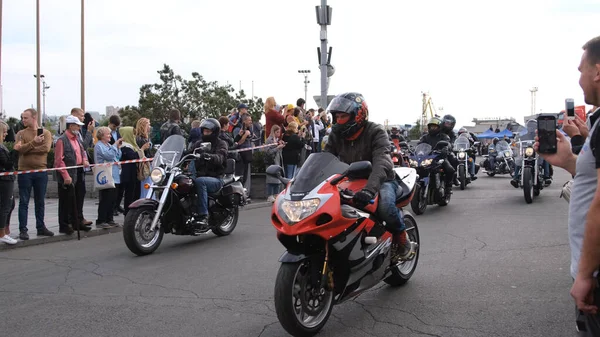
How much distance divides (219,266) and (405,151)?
9819 mm

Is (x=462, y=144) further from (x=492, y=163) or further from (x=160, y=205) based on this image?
(x=160, y=205)

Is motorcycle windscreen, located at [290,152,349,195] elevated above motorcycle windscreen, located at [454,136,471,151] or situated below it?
below

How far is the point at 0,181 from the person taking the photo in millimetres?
9062

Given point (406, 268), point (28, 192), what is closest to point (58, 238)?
point (28, 192)

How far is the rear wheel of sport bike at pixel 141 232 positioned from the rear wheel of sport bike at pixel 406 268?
351 cm

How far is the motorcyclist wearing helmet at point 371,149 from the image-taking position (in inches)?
212

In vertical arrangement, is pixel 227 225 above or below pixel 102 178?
below

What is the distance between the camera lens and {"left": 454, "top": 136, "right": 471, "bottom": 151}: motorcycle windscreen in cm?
1608

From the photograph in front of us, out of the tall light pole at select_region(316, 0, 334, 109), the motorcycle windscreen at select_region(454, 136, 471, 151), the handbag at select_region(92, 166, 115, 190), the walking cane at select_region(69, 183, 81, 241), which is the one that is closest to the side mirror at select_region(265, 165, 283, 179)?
the walking cane at select_region(69, 183, 81, 241)

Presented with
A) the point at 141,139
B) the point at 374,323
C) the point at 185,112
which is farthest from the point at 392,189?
the point at 185,112

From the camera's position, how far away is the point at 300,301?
4590mm

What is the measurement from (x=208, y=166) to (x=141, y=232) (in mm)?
1602

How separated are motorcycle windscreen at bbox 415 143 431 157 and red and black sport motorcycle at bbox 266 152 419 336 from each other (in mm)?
7067

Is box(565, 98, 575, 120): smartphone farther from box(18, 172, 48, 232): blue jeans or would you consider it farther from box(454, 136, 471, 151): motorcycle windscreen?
box(454, 136, 471, 151): motorcycle windscreen
